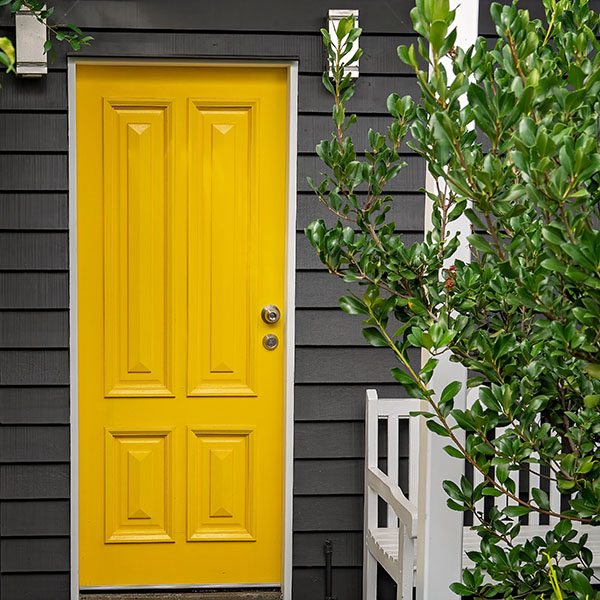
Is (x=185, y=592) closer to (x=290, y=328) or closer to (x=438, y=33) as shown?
(x=290, y=328)

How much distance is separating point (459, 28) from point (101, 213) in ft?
6.45

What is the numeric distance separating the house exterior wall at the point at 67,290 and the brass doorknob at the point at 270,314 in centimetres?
10

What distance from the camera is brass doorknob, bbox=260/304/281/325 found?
124 inches

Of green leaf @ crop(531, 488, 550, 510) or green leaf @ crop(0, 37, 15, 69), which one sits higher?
green leaf @ crop(0, 37, 15, 69)

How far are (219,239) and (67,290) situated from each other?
2.03 ft

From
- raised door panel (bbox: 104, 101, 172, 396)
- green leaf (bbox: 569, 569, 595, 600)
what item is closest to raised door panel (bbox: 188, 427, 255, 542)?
raised door panel (bbox: 104, 101, 172, 396)

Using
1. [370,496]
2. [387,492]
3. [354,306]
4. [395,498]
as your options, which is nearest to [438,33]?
[354,306]

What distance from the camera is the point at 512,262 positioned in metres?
1.01

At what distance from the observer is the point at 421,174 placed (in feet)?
10.3

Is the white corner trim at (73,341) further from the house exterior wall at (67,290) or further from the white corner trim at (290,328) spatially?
the white corner trim at (290,328)

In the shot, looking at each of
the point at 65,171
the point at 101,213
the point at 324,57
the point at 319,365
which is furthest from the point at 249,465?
the point at 324,57

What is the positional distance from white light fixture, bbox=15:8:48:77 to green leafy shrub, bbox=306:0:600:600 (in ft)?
6.28

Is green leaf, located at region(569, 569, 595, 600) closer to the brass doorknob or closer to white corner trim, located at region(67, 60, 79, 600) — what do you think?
the brass doorknob

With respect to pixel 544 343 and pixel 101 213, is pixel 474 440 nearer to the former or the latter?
pixel 544 343
